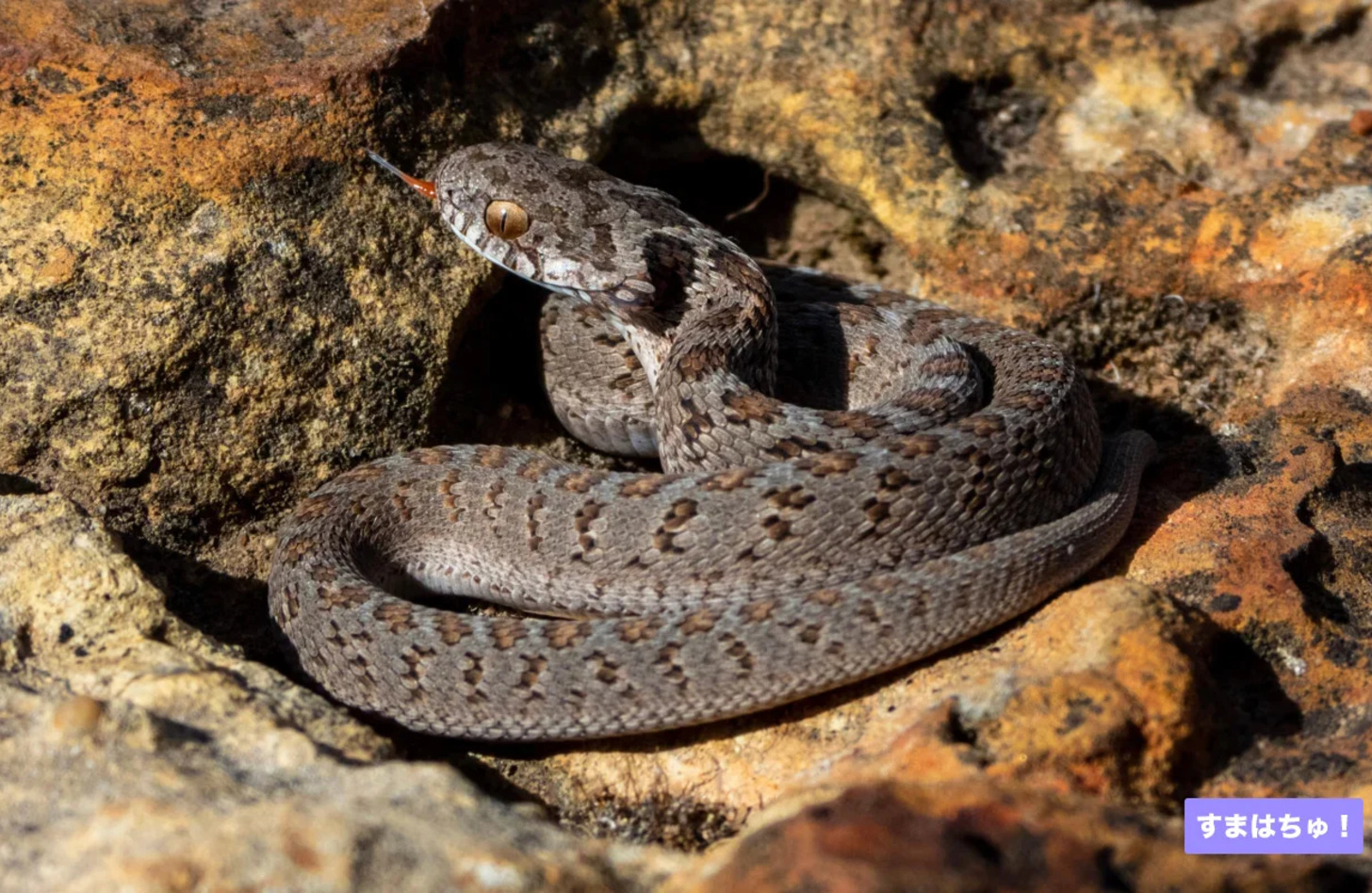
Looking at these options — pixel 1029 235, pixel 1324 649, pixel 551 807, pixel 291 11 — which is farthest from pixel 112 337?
pixel 1324 649

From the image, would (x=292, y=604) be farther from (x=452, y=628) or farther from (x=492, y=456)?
(x=492, y=456)

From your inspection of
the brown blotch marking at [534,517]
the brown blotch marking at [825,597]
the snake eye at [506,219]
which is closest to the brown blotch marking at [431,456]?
the brown blotch marking at [534,517]

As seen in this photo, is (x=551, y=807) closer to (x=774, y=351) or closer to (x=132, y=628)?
(x=132, y=628)

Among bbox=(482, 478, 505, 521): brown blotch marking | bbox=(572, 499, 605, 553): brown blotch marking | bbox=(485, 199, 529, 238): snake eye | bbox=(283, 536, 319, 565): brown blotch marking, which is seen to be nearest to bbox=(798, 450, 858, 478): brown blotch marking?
bbox=(572, 499, 605, 553): brown blotch marking

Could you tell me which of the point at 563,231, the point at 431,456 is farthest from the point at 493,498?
the point at 563,231

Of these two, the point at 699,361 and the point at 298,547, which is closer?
the point at 298,547

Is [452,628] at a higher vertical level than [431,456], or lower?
lower
